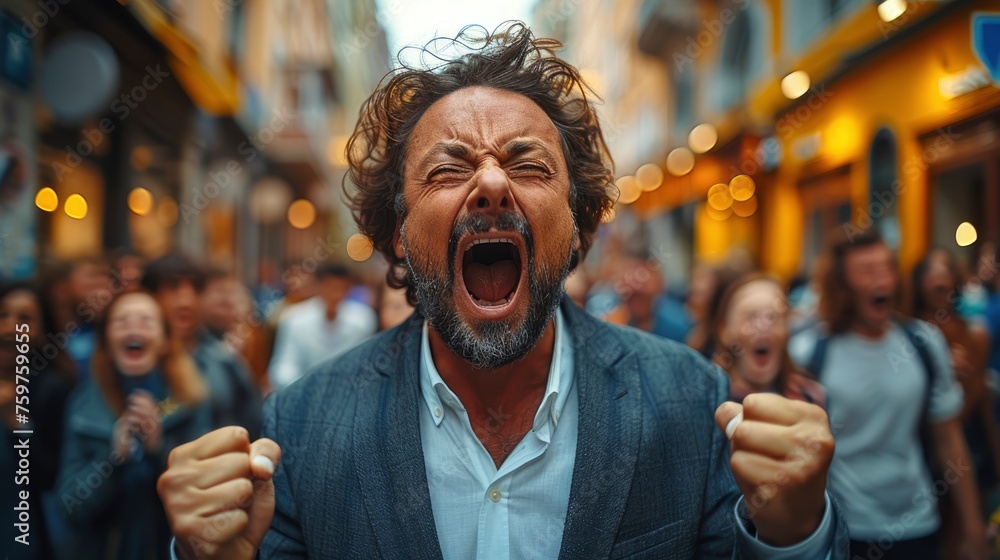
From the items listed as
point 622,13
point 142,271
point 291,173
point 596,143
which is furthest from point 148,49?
point 622,13

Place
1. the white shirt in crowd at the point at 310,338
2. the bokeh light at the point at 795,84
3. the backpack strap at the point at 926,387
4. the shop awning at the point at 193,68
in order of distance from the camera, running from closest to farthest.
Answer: the backpack strap at the point at 926,387, the white shirt in crowd at the point at 310,338, the shop awning at the point at 193,68, the bokeh light at the point at 795,84

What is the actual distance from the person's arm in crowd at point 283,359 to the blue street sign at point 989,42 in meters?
4.47

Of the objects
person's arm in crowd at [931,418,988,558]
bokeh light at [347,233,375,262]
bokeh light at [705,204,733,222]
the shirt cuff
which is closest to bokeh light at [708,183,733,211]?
bokeh light at [705,204,733,222]

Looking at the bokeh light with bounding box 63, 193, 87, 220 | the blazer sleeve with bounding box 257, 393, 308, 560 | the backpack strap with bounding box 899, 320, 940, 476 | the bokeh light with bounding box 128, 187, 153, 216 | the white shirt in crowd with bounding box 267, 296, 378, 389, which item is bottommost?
the backpack strap with bounding box 899, 320, 940, 476

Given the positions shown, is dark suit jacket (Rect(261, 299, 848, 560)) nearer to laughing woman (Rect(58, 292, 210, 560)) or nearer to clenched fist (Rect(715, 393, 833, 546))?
clenched fist (Rect(715, 393, 833, 546))

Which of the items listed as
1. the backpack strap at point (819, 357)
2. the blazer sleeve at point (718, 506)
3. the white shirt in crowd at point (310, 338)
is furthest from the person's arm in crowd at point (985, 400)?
the white shirt in crowd at point (310, 338)

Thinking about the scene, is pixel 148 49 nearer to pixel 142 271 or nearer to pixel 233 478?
pixel 142 271

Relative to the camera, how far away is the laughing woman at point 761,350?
3287mm

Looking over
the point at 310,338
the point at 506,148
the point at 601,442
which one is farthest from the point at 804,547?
the point at 310,338

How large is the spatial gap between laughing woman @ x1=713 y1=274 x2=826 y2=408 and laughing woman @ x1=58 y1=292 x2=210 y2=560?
101 inches

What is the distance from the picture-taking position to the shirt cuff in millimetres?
1455

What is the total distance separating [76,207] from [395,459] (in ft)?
21.4

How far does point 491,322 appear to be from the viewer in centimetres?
185

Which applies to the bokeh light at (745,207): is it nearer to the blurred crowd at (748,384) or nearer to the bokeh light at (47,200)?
the blurred crowd at (748,384)
